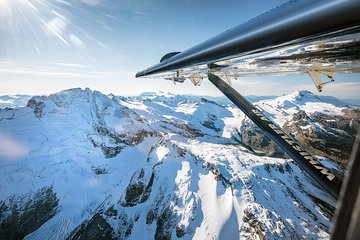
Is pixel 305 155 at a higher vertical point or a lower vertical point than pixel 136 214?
higher

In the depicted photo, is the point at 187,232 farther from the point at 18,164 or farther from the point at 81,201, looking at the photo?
the point at 18,164

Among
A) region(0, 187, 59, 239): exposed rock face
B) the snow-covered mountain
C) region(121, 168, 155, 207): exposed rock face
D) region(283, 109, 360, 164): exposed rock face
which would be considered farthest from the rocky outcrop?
region(0, 187, 59, 239): exposed rock face

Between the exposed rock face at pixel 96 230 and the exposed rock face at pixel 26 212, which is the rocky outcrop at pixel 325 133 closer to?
the exposed rock face at pixel 96 230

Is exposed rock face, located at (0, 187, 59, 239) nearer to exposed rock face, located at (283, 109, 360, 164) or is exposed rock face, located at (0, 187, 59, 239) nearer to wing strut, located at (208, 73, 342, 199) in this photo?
exposed rock face, located at (283, 109, 360, 164)

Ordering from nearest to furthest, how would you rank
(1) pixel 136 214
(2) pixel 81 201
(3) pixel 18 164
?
(1) pixel 136 214
(2) pixel 81 201
(3) pixel 18 164

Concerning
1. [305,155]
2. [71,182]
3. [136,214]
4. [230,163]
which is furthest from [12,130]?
[305,155]

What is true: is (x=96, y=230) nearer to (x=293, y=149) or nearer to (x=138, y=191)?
(x=138, y=191)
